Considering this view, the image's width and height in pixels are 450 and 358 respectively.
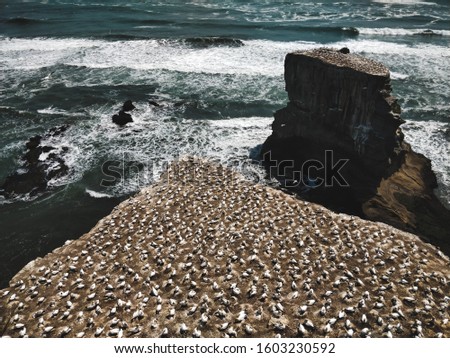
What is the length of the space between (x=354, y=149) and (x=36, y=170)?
22.4 metres

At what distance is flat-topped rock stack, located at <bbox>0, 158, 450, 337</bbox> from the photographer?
42.0 ft

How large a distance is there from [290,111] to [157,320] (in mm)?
17925

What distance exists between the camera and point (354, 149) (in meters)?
23.3

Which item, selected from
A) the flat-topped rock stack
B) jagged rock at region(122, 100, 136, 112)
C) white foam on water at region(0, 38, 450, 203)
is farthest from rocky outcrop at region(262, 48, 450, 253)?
jagged rock at region(122, 100, 136, 112)

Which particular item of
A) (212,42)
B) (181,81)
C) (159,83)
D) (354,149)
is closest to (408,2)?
(212,42)

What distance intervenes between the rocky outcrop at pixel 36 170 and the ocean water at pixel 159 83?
0.63m

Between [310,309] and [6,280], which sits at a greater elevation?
[310,309]

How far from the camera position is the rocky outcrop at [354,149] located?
21.4 metres

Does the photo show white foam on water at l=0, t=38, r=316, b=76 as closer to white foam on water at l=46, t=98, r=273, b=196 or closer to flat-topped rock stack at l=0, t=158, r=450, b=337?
white foam on water at l=46, t=98, r=273, b=196

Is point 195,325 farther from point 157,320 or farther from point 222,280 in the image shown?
point 222,280

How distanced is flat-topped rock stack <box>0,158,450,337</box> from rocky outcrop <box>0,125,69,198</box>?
9224 mm

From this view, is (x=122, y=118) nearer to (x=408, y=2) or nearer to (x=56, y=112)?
(x=56, y=112)

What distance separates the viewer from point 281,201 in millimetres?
21391

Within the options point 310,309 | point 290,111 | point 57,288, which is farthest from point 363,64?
point 57,288
